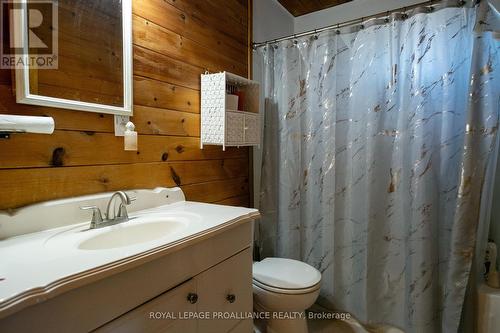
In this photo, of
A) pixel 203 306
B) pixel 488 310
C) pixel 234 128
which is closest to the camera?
pixel 203 306

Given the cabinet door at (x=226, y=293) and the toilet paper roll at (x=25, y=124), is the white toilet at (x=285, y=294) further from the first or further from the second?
the toilet paper roll at (x=25, y=124)

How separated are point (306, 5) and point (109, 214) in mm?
2173

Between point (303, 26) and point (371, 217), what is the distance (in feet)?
5.82

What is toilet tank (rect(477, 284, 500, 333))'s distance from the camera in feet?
4.58

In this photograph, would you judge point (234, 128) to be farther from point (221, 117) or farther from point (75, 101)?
point (75, 101)

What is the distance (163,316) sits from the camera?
2.57ft

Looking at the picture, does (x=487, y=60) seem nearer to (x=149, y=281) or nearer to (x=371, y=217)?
(x=371, y=217)

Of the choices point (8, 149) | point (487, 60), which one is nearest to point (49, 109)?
point (8, 149)

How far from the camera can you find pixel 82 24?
1.02m

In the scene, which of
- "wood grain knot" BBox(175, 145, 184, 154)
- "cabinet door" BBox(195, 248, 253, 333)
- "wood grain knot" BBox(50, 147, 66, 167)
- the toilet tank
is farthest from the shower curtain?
"wood grain knot" BBox(50, 147, 66, 167)

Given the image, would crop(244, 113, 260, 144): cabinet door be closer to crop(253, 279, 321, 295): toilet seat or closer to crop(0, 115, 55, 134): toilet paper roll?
crop(253, 279, 321, 295): toilet seat

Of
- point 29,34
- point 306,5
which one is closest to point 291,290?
point 29,34

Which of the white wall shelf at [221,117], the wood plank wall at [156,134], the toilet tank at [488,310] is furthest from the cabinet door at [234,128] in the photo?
the toilet tank at [488,310]

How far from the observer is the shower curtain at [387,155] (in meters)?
1.38
